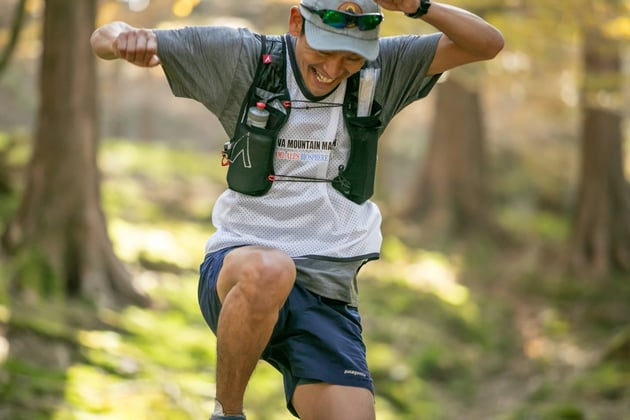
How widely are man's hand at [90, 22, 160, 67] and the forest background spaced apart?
3.12 meters

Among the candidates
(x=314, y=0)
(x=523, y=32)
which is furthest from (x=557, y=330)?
(x=314, y=0)

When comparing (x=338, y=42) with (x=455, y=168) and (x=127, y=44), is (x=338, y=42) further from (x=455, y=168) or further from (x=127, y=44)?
(x=455, y=168)

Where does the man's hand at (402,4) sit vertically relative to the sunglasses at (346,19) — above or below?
above

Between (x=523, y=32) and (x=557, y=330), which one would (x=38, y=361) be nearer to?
(x=523, y=32)

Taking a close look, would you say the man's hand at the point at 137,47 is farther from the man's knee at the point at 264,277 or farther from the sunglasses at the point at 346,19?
the man's knee at the point at 264,277

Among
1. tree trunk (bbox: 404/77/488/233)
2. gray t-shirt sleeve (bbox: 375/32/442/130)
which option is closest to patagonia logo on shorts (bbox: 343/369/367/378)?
gray t-shirt sleeve (bbox: 375/32/442/130)

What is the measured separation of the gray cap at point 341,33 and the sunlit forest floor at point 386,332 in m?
3.96

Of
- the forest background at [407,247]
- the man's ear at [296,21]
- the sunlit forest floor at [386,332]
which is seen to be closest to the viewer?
the man's ear at [296,21]

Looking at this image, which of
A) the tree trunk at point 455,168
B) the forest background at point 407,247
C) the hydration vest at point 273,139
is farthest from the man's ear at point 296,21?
the tree trunk at point 455,168

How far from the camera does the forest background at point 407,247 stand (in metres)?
8.77

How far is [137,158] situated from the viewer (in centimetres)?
2023

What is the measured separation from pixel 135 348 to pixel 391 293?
6278 millimetres

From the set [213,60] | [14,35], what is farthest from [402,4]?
[14,35]

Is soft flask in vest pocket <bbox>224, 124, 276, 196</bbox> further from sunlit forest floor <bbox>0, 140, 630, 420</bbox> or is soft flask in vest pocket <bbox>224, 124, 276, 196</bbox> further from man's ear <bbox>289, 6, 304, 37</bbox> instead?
sunlit forest floor <bbox>0, 140, 630, 420</bbox>
